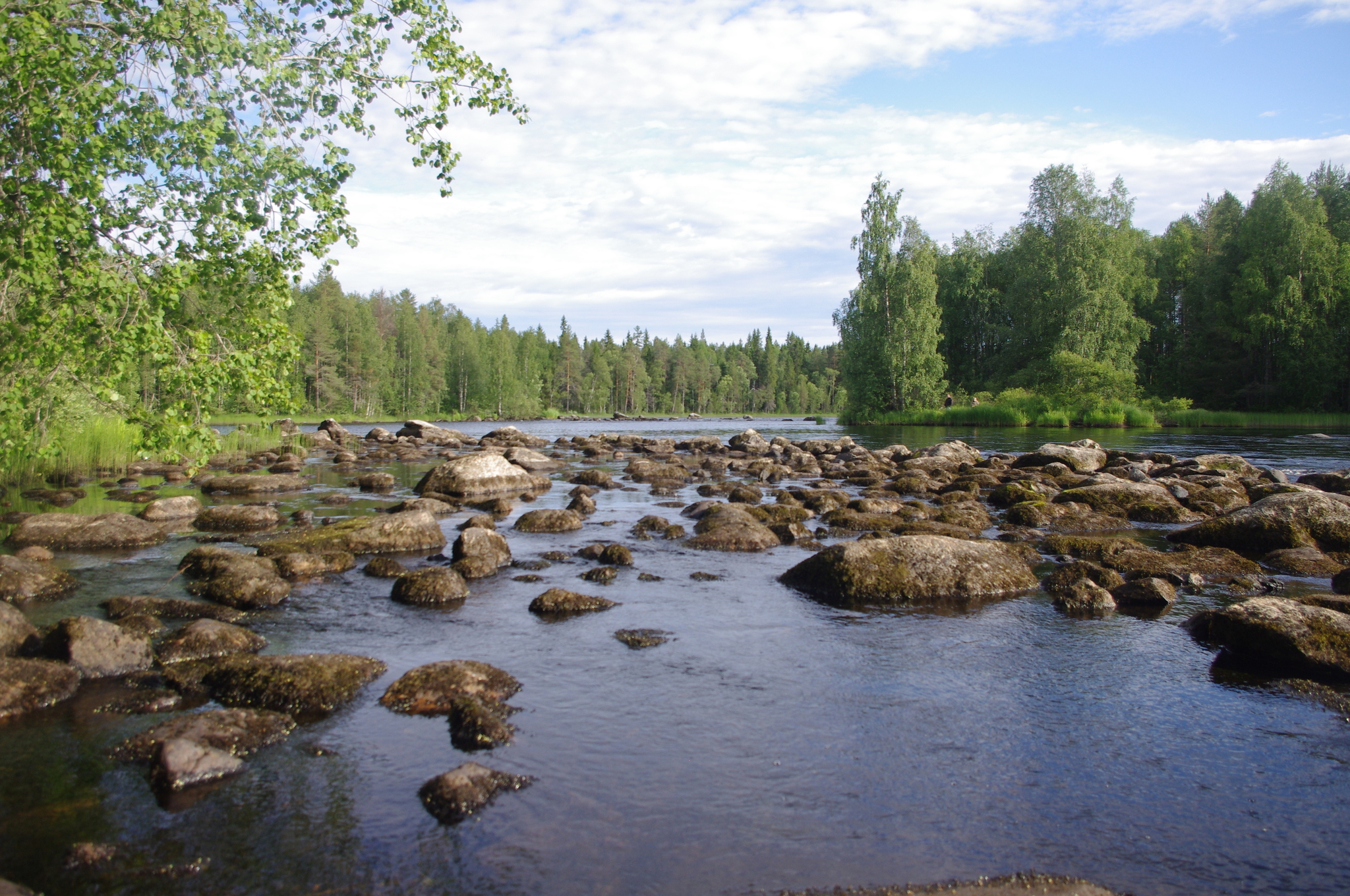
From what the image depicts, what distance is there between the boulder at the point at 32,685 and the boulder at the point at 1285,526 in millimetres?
16371

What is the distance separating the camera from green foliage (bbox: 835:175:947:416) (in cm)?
5881

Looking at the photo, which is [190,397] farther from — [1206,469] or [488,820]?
[1206,469]

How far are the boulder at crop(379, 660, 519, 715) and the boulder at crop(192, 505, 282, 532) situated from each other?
33.1 ft

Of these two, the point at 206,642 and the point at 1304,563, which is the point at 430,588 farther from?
the point at 1304,563

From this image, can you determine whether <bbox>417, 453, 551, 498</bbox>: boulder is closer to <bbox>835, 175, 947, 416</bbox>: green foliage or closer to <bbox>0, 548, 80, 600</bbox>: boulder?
<bbox>0, 548, 80, 600</bbox>: boulder

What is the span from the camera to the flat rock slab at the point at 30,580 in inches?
380

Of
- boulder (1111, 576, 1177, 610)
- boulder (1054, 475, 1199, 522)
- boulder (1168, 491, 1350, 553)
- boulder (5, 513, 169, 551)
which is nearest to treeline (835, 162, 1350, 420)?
boulder (1054, 475, 1199, 522)

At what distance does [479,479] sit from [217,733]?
15.5 m

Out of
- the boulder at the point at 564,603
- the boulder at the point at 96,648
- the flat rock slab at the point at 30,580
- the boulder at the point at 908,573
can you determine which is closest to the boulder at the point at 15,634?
the boulder at the point at 96,648

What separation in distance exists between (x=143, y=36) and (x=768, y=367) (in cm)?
14352

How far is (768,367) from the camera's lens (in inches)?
5910

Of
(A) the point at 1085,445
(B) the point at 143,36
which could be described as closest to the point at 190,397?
(B) the point at 143,36

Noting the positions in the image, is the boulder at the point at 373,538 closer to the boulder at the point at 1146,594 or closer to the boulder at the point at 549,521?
the boulder at the point at 549,521

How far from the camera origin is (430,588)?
10086 millimetres
